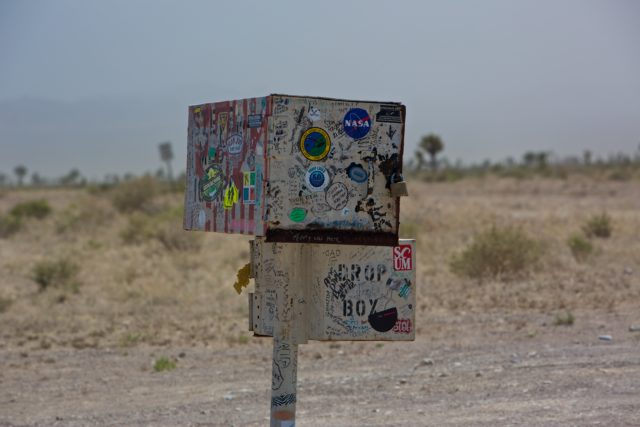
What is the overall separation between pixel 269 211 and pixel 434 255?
14.0 m

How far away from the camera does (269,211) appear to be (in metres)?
4.36

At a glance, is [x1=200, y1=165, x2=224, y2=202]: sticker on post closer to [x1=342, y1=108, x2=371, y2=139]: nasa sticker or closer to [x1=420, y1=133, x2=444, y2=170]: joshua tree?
[x1=342, y1=108, x2=371, y2=139]: nasa sticker

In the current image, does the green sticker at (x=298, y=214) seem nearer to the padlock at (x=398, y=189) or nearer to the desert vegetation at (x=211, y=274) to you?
the padlock at (x=398, y=189)

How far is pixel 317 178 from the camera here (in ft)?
14.5

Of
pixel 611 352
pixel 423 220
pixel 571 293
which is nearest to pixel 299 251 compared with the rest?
pixel 611 352

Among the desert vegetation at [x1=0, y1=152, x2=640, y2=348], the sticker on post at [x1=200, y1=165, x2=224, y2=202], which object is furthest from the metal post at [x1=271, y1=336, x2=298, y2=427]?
the desert vegetation at [x1=0, y1=152, x2=640, y2=348]

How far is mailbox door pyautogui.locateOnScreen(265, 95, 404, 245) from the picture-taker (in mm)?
4363

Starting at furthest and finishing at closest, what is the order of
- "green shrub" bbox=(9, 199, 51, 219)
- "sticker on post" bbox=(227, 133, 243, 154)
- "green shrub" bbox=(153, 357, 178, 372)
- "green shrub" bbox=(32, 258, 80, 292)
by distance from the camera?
"green shrub" bbox=(9, 199, 51, 219) → "green shrub" bbox=(32, 258, 80, 292) → "green shrub" bbox=(153, 357, 178, 372) → "sticker on post" bbox=(227, 133, 243, 154)

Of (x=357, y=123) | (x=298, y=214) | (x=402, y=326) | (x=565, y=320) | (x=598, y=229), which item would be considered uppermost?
(x=357, y=123)

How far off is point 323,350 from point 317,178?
5932 millimetres

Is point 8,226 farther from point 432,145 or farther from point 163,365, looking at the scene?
point 432,145

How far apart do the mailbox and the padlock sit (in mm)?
334

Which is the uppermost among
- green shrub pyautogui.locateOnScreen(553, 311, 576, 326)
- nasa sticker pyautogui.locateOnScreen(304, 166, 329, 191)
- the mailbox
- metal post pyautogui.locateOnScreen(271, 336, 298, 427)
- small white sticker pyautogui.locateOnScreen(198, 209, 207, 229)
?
nasa sticker pyautogui.locateOnScreen(304, 166, 329, 191)

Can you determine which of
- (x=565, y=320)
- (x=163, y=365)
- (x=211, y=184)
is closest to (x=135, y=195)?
(x=163, y=365)
